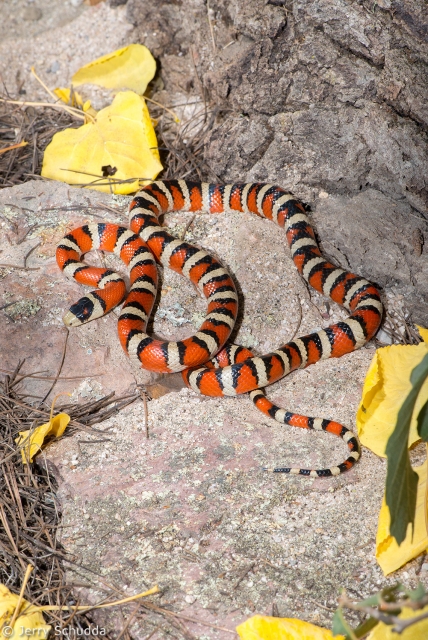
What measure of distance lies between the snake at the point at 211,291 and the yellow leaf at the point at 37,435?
→ 875 millimetres

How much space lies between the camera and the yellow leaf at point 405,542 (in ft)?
→ 10.0

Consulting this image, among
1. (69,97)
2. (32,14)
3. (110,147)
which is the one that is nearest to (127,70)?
(69,97)

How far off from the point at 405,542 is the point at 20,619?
2000 mm

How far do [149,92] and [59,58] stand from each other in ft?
3.84

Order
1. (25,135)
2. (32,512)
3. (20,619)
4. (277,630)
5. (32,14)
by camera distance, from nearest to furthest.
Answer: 1. (277,630)
2. (20,619)
3. (32,512)
4. (25,135)
5. (32,14)

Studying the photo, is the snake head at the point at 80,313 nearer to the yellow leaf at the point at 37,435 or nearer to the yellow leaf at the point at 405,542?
the yellow leaf at the point at 37,435

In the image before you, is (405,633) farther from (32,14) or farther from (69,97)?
(32,14)

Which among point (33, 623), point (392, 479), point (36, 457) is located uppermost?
point (392, 479)

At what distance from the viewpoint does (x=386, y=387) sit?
11.8 ft

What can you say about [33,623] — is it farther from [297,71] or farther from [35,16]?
[35,16]

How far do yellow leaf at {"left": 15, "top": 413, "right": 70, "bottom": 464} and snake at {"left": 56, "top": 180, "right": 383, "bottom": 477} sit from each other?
87cm

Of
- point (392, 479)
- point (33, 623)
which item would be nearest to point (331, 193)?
point (392, 479)

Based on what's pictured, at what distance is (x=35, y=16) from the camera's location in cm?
724

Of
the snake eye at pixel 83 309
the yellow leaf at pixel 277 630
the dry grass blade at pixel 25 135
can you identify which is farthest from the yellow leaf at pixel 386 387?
the dry grass blade at pixel 25 135
